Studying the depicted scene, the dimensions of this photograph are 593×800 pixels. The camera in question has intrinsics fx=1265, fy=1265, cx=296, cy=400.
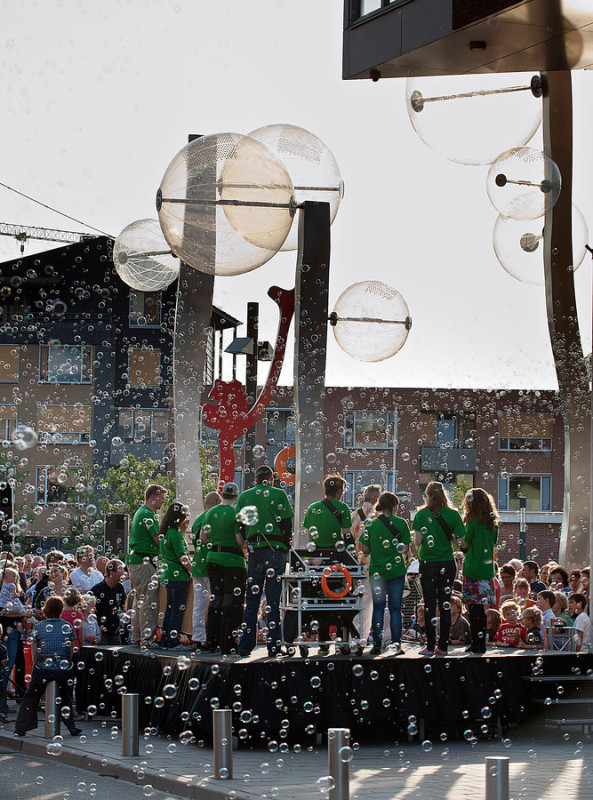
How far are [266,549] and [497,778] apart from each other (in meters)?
4.79

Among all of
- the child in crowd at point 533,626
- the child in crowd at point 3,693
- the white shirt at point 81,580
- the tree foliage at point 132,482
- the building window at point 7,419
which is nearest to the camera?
the child in crowd at point 533,626

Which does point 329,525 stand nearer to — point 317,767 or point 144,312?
point 317,767

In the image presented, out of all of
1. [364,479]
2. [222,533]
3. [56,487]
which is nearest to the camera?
[222,533]

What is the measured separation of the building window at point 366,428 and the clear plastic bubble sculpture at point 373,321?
42759 millimetres

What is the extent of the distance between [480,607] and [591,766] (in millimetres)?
1955

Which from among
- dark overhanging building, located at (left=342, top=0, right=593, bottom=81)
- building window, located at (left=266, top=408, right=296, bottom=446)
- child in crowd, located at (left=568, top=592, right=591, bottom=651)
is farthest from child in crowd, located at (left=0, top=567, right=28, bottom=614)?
building window, located at (left=266, top=408, right=296, bottom=446)

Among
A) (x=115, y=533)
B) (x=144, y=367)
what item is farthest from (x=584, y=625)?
(x=144, y=367)

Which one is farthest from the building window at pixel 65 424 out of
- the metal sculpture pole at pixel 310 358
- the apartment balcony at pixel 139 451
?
the metal sculpture pole at pixel 310 358

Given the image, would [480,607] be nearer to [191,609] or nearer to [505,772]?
[191,609]

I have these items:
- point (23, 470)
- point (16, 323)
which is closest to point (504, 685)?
point (23, 470)

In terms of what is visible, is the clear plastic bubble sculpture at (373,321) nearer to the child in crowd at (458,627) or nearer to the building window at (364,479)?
the child in crowd at (458,627)

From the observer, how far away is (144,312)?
173 ft

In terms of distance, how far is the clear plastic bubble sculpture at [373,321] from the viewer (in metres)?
14.8

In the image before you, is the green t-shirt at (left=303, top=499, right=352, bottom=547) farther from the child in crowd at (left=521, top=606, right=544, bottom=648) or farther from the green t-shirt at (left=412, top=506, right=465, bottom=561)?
the child in crowd at (left=521, top=606, right=544, bottom=648)
